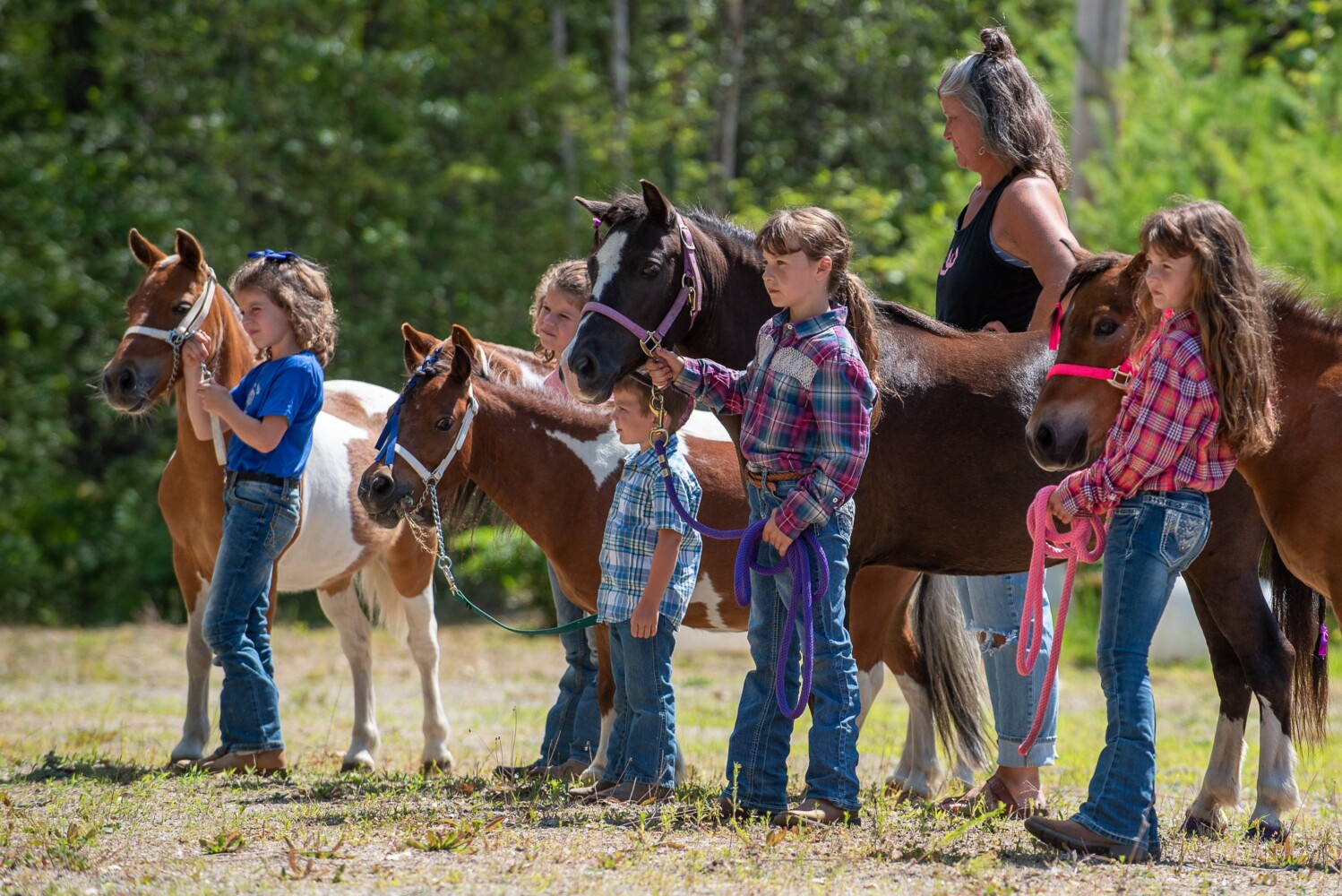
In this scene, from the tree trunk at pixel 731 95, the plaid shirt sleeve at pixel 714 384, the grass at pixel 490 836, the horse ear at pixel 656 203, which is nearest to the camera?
the grass at pixel 490 836

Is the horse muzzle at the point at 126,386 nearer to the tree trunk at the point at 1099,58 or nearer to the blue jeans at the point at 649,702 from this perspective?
the blue jeans at the point at 649,702

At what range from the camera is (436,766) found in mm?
6141

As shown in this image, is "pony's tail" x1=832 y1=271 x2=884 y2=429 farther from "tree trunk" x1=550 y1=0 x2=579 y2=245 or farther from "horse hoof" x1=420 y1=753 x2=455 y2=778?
"tree trunk" x1=550 y1=0 x2=579 y2=245

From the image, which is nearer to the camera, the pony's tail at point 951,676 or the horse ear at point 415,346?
the horse ear at point 415,346

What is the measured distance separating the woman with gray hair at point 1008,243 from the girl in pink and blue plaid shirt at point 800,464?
3.02 feet

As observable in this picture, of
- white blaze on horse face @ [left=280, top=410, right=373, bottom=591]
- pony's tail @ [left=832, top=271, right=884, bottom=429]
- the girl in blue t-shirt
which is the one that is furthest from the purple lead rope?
white blaze on horse face @ [left=280, top=410, right=373, bottom=591]

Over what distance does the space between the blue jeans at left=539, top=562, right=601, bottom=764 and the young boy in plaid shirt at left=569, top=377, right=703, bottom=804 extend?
0.89 meters

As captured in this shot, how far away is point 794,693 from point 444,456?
1.68 metres

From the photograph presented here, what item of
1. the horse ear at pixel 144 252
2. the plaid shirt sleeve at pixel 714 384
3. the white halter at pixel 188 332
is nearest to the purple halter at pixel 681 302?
the plaid shirt sleeve at pixel 714 384

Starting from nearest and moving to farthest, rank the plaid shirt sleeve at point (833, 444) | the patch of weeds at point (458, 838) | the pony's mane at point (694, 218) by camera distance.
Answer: the plaid shirt sleeve at point (833, 444) < the patch of weeds at point (458, 838) < the pony's mane at point (694, 218)

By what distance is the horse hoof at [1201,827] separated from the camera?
4535 mm

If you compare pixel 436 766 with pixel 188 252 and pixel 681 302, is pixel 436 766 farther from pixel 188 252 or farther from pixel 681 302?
pixel 681 302

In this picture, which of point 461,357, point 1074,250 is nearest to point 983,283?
point 1074,250

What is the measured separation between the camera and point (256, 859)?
12.9 feet
